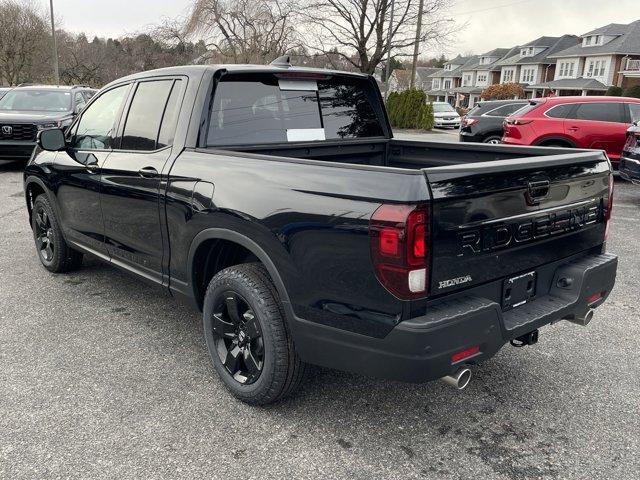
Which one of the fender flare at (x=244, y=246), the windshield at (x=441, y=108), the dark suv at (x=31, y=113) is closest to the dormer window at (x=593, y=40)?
the windshield at (x=441, y=108)

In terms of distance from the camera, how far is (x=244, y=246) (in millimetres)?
2848

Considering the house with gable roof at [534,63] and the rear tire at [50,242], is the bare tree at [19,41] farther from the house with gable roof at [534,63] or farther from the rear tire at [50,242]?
the house with gable roof at [534,63]

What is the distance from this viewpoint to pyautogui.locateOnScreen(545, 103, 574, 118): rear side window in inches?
431

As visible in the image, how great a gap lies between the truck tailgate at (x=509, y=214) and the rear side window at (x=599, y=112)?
870cm

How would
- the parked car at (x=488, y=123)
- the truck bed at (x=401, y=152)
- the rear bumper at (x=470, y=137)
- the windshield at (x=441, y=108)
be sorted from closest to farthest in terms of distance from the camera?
1. the truck bed at (x=401, y=152)
2. the parked car at (x=488, y=123)
3. the rear bumper at (x=470, y=137)
4. the windshield at (x=441, y=108)

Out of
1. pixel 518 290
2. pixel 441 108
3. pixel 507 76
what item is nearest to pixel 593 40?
pixel 507 76

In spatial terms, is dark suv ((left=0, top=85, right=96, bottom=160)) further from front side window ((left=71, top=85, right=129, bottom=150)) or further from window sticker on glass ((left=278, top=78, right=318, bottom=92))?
window sticker on glass ((left=278, top=78, right=318, bottom=92))

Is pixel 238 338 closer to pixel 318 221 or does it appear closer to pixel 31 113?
pixel 318 221

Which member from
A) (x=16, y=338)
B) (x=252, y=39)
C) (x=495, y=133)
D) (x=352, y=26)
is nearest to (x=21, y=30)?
(x=252, y=39)

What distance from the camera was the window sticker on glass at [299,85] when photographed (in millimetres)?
3664

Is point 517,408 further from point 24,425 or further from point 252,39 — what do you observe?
point 252,39

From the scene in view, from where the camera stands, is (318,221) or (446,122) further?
(446,122)

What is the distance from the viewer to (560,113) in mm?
10984

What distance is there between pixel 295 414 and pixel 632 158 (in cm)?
764
